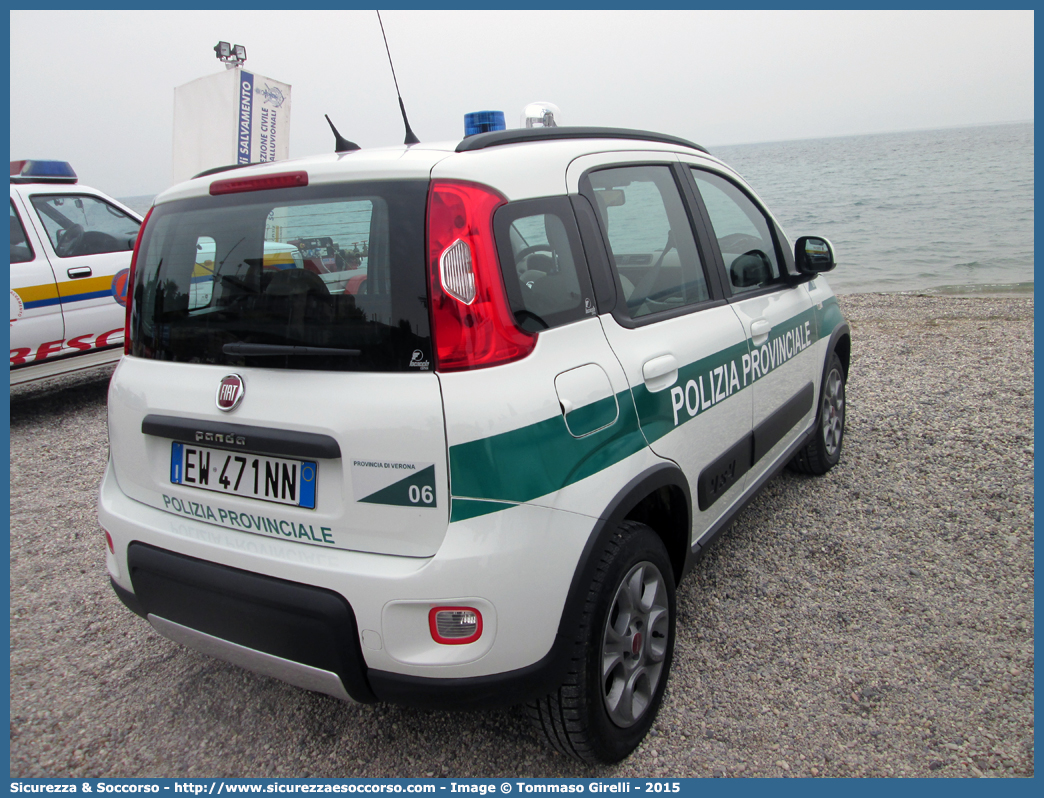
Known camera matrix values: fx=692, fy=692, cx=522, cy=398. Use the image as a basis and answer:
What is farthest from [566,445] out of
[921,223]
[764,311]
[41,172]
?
[921,223]

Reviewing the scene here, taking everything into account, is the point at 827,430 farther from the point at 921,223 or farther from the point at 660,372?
the point at 921,223

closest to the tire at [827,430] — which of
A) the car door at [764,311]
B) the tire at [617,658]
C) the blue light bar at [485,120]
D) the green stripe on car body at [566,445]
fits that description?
the car door at [764,311]

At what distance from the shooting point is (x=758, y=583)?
2.98 metres

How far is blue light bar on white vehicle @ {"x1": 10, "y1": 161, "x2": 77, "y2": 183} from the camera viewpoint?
5.79m

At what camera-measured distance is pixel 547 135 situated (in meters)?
2.07

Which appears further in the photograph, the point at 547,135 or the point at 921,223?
the point at 921,223

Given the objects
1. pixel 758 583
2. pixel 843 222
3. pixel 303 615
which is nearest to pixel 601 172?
pixel 303 615

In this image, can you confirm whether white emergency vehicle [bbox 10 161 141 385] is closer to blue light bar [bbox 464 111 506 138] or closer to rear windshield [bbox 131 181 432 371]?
blue light bar [bbox 464 111 506 138]

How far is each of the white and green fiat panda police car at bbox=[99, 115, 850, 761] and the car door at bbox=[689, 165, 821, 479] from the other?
646 mm

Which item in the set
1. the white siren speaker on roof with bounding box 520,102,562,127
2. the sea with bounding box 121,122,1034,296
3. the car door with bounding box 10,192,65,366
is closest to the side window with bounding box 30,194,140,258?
the car door with bounding box 10,192,65,366

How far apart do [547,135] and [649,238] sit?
62cm

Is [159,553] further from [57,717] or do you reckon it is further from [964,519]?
[964,519]

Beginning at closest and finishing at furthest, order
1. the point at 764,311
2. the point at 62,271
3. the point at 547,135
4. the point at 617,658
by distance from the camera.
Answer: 1. the point at 617,658
2. the point at 547,135
3. the point at 764,311
4. the point at 62,271

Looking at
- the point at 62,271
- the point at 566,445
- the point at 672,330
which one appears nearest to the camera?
the point at 566,445
